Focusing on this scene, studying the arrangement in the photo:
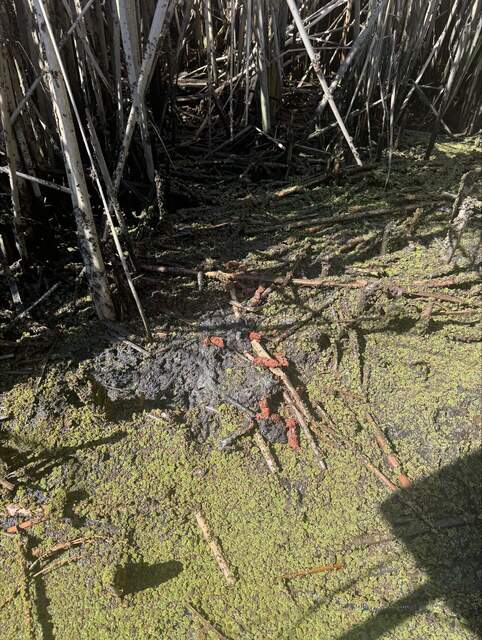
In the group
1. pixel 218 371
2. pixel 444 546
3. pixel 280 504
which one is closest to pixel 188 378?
pixel 218 371

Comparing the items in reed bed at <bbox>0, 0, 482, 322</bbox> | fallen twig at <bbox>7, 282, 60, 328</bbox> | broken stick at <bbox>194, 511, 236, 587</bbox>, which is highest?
reed bed at <bbox>0, 0, 482, 322</bbox>

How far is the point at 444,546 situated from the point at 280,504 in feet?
1.38

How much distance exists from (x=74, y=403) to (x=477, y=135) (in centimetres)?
235

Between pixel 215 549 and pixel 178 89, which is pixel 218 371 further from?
pixel 178 89

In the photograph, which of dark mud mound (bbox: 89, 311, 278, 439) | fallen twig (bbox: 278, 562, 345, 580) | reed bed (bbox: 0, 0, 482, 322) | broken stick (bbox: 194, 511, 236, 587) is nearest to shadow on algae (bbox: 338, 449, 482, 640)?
fallen twig (bbox: 278, 562, 345, 580)

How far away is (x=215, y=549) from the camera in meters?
1.25

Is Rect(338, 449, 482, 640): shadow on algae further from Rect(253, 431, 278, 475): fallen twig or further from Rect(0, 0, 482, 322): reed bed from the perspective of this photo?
Rect(0, 0, 482, 322): reed bed

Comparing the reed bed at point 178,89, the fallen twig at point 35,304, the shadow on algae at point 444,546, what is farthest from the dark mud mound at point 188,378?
the shadow on algae at point 444,546

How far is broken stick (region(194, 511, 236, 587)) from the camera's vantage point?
3.96 ft

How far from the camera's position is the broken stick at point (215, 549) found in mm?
1206

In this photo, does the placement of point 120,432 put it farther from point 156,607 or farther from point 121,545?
point 156,607

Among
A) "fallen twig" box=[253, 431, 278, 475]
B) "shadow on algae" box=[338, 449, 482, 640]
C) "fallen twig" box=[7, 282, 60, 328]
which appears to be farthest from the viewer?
"fallen twig" box=[7, 282, 60, 328]

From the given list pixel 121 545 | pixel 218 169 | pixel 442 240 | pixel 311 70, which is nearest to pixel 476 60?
pixel 311 70

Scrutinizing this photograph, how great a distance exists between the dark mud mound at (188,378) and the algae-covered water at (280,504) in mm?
37
